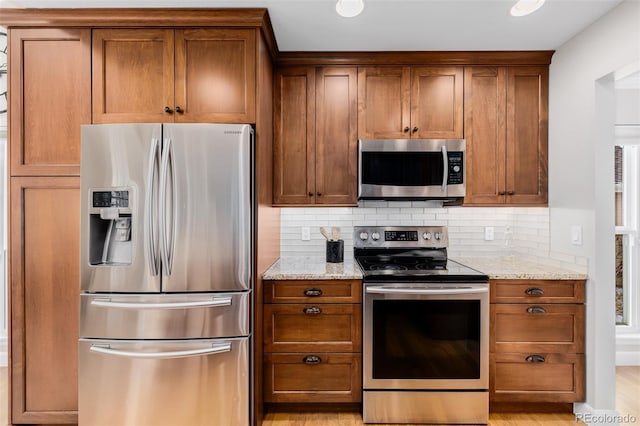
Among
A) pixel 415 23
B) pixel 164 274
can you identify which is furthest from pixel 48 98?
pixel 415 23

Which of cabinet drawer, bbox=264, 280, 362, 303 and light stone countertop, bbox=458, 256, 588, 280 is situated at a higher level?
light stone countertop, bbox=458, 256, 588, 280

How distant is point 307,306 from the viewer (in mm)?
2217

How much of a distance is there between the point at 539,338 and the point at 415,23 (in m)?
2.06

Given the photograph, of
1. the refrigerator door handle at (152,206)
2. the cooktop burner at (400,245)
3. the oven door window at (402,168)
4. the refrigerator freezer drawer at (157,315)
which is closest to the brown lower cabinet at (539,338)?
the cooktop burner at (400,245)

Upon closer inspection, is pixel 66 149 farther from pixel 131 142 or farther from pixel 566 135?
pixel 566 135

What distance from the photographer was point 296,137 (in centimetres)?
264

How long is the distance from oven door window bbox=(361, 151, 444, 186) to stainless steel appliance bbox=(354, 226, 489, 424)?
0.66 meters

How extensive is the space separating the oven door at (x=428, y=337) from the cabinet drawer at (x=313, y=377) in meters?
0.11

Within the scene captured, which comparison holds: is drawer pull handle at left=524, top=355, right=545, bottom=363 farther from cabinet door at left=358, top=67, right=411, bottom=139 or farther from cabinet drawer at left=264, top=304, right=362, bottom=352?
cabinet door at left=358, top=67, right=411, bottom=139

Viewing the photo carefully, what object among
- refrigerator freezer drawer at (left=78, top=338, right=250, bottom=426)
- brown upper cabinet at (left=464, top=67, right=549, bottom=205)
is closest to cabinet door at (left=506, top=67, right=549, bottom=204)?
brown upper cabinet at (left=464, top=67, right=549, bottom=205)

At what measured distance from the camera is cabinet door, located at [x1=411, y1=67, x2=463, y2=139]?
2.61 metres

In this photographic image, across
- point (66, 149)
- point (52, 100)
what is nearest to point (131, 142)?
point (66, 149)

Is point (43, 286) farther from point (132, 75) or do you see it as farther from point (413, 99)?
point (413, 99)

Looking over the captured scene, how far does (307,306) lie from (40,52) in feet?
6.92
